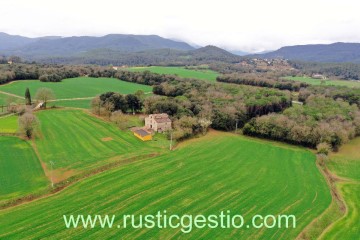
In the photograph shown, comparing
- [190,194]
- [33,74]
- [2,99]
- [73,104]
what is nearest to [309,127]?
[190,194]

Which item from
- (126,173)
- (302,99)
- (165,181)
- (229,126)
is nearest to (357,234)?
(165,181)

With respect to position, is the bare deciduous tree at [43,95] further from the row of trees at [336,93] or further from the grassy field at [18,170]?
the row of trees at [336,93]

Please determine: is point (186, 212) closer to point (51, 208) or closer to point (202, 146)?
point (51, 208)

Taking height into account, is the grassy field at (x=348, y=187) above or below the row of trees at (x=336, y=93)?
below

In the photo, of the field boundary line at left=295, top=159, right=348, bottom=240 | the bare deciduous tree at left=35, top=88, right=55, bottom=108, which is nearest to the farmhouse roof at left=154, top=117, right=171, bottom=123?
the field boundary line at left=295, top=159, right=348, bottom=240

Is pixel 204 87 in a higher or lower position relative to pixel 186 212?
higher

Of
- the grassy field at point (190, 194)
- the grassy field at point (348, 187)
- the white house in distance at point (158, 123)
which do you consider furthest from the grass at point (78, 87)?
the grassy field at point (348, 187)
